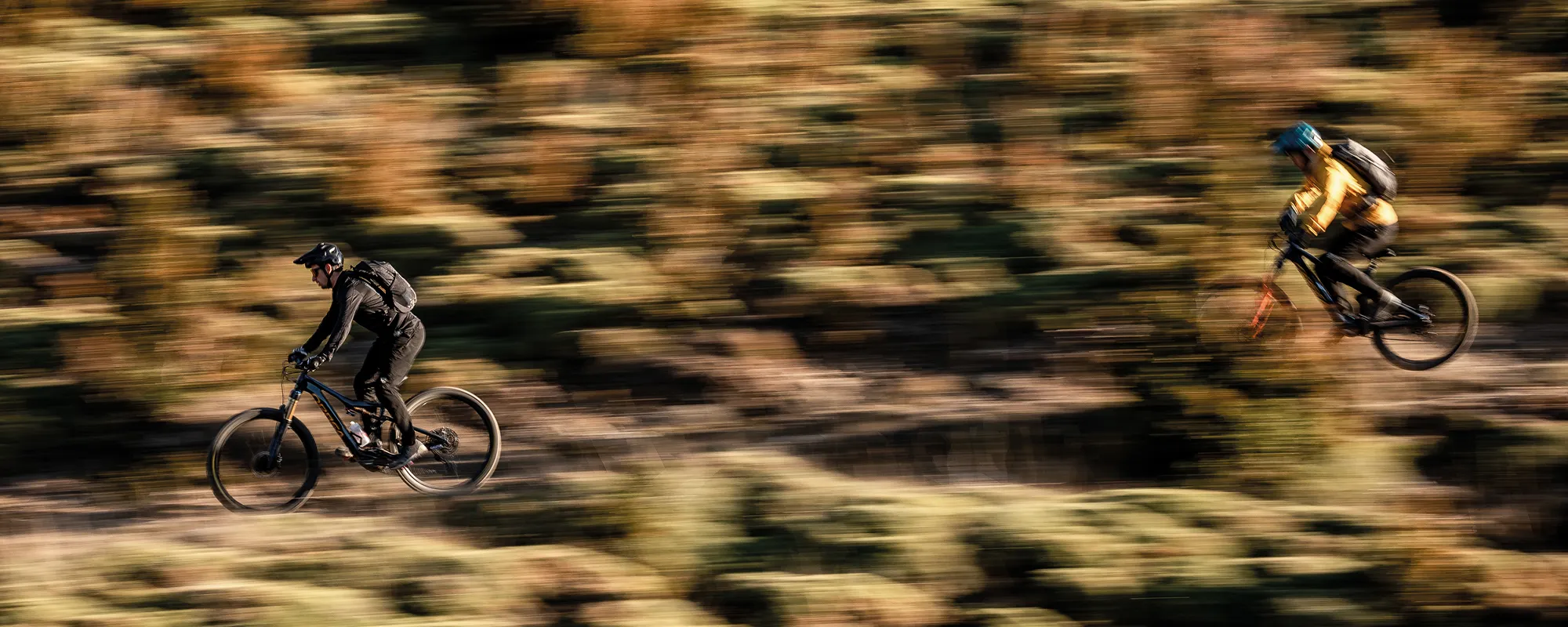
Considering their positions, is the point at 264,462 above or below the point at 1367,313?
below

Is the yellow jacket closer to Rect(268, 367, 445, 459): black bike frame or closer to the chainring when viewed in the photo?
the chainring

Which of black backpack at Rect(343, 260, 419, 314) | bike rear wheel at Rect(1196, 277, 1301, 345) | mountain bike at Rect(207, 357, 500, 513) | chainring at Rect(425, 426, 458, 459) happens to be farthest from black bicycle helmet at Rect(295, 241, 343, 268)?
bike rear wheel at Rect(1196, 277, 1301, 345)

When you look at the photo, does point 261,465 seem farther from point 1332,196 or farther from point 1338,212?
point 1338,212

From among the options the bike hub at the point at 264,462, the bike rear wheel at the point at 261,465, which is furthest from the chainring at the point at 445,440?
the bike hub at the point at 264,462

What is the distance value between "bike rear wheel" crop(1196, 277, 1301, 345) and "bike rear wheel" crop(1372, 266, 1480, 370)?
519 millimetres

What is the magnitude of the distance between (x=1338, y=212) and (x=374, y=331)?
556 cm

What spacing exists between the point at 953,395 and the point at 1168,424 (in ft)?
4.44

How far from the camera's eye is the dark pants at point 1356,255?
700 cm

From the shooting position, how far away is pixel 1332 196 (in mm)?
6738

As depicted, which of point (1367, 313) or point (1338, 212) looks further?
point (1367, 313)

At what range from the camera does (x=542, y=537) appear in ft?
24.5

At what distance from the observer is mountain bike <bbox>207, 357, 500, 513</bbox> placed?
701cm

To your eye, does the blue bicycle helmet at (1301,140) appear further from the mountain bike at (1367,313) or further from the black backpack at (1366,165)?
the mountain bike at (1367,313)

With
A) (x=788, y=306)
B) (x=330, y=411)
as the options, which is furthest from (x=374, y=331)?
(x=788, y=306)
